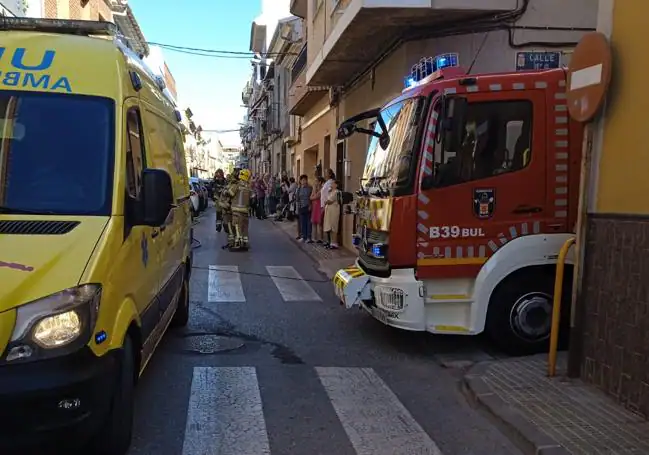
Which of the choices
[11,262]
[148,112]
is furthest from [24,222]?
[148,112]

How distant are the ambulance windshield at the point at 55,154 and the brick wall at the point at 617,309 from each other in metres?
3.52

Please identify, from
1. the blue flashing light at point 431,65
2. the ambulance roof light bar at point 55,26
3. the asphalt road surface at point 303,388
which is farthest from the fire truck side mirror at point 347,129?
the ambulance roof light bar at point 55,26

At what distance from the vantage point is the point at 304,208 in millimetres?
16312

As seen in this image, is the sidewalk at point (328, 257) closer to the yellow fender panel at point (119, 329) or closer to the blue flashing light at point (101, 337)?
the yellow fender panel at point (119, 329)

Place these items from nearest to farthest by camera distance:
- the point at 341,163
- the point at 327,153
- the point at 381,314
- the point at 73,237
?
the point at 73,237, the point at 381,314, the point at 341,163, the point at 327,153

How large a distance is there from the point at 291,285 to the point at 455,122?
5.09m

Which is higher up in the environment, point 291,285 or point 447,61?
point 447,61

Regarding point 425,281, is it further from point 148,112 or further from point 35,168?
point 35,168

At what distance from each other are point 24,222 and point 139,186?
0.84 meters

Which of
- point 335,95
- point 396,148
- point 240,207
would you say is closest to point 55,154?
point 396,148

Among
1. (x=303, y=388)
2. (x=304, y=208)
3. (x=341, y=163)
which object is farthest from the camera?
(x=304, y=208)

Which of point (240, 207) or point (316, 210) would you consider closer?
point (240, 207)

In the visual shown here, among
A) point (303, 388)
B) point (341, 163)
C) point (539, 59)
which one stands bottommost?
point (303, 388)

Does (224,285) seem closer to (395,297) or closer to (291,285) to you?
(291,285)
